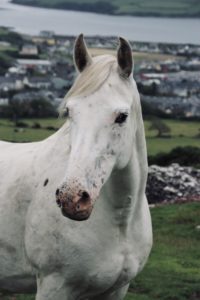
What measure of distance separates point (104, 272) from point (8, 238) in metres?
0.93

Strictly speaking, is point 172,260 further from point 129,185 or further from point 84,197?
point 84,197

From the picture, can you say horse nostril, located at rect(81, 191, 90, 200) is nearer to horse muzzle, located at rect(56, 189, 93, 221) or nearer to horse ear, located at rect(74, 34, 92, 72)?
horse muzzle, located at rect(56, 189, 93, 221)

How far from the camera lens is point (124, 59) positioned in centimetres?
499

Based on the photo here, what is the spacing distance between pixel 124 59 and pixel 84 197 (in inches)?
42.6

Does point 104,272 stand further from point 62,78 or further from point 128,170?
point 62,78

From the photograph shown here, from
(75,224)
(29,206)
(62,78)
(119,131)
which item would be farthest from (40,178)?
(62,78)

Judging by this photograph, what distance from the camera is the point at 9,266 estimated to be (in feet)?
19.8

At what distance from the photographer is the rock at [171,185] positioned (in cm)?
2567

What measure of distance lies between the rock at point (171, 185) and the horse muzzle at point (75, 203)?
19.7 metres

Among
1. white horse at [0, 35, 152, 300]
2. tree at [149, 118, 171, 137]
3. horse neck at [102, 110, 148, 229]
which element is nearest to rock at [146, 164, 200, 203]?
white horse at [0, 35, 152, 300]

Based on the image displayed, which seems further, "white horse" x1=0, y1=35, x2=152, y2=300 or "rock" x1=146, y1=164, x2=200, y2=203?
"rock" x1=146, y1=164, x2=200, y2=203

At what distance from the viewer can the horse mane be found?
488 cm

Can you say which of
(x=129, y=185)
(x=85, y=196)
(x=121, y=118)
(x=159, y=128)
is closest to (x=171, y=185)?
(x=129, y=185)

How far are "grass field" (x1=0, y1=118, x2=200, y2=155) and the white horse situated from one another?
40365 millimetres
